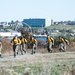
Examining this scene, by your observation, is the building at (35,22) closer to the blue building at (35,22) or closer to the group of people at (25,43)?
the blue building at (35,22)

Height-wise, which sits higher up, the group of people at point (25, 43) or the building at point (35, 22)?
the building at point (35, 22)

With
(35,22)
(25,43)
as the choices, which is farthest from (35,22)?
(25,43)

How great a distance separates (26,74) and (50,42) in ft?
49.3

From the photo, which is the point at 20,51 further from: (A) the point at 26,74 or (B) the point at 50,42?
(A) the point at 26,74

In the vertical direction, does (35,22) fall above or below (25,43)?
above

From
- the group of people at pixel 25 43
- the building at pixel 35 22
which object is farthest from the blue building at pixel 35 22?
the group of people at pixel 25 43

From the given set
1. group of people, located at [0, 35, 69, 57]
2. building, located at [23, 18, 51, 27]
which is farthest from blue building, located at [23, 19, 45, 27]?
group of people, located at [0, 35, 69, 57]

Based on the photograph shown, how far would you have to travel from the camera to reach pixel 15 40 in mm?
24312

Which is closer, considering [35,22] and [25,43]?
[25,43]

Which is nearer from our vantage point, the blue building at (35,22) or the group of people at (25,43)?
the group of people at (25,43)

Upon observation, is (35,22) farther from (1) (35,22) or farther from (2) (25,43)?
(2) (25,43)

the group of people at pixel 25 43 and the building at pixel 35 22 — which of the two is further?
the building at pixel 35 22

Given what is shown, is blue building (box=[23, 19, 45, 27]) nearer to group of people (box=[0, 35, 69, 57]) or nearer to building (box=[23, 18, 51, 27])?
building (box=[23, 18, 51, 27])

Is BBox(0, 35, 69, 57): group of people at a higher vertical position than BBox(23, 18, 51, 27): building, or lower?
lower
